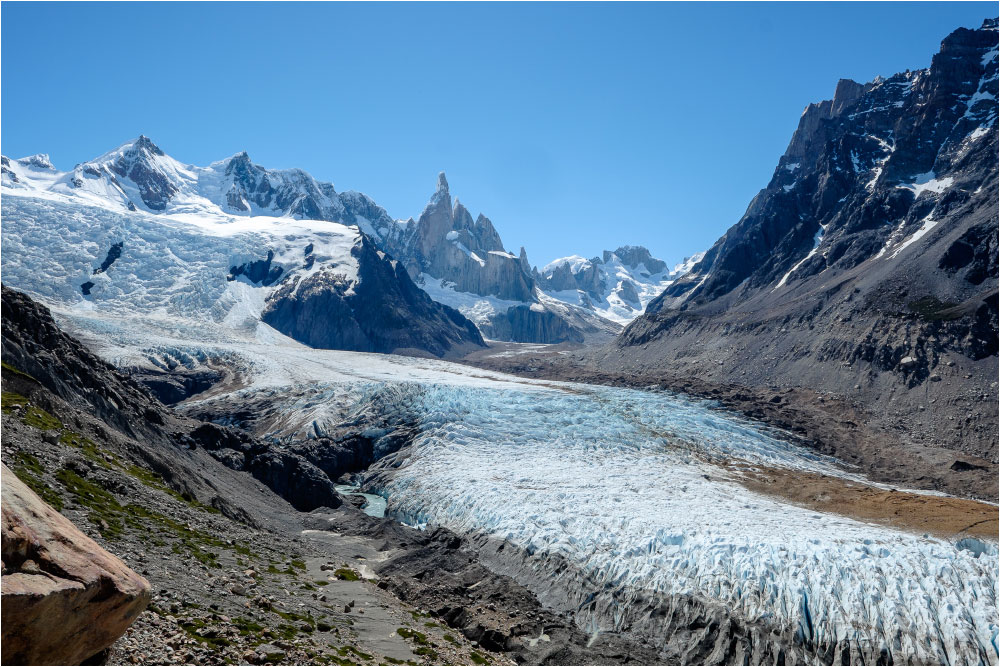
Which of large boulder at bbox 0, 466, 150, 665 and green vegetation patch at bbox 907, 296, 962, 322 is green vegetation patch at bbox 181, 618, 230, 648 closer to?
large boulder at bbox 0, 466, 150, 665

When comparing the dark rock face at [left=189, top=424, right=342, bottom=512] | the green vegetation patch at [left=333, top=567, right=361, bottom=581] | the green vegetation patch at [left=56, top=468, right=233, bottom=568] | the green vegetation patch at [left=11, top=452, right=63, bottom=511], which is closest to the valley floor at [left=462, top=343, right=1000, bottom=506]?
the green vegetation patch at [left=333, top=567, right=361, bottom=581]

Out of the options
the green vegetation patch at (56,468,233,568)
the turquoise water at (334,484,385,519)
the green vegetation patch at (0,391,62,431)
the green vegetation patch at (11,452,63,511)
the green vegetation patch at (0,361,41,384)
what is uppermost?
the green vegetation patch at (0,361,41,384)

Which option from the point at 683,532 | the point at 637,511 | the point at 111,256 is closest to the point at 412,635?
the point at 683,532

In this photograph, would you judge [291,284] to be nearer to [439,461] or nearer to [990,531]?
[439,461]

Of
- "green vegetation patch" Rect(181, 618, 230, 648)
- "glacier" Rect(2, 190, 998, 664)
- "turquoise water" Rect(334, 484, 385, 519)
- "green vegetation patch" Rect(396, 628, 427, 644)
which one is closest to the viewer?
"green vegetation patch" Rect(181, 618, 230, 648)

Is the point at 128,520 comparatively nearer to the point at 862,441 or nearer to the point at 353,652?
the point at 353,652

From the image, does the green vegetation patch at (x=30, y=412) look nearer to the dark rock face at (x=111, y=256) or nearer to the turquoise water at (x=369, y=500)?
the turquoise water at (x=369, y=500)

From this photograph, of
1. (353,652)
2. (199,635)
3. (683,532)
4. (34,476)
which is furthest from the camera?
(683,532)
